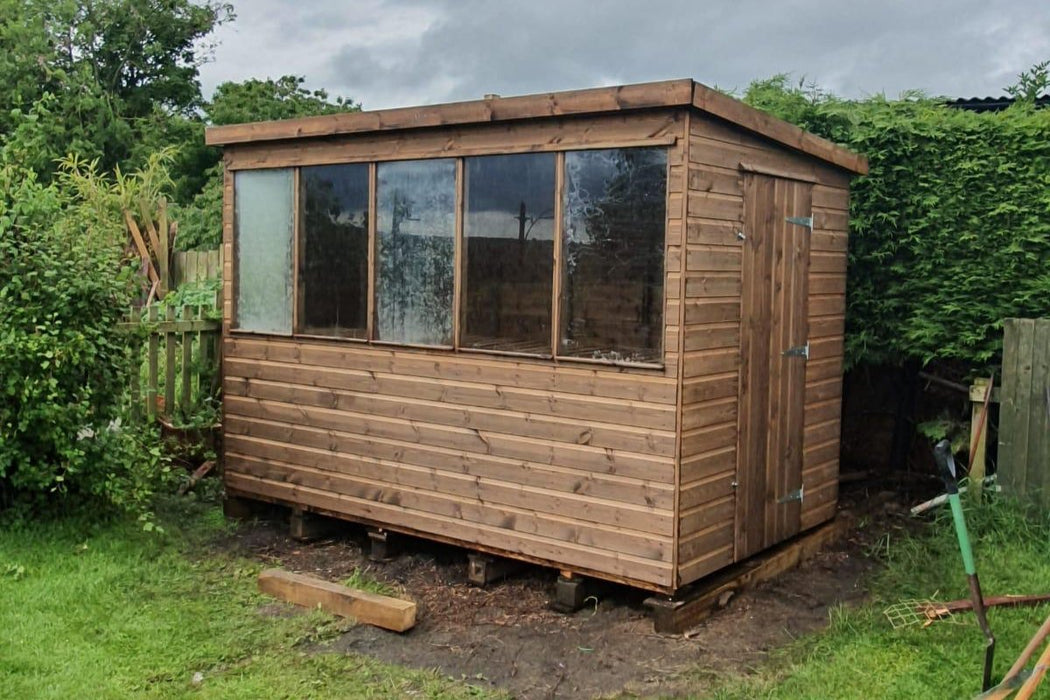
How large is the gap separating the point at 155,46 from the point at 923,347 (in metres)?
24.8

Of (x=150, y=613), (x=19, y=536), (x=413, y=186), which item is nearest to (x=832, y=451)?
(x=413, y=186)

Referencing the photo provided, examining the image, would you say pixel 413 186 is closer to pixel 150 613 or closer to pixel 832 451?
pixel 150 613

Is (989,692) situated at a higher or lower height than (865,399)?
lower

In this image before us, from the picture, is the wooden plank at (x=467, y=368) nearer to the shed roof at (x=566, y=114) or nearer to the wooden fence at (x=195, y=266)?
the shed roof at (x=566, y=114)

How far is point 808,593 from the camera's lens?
5719 mm

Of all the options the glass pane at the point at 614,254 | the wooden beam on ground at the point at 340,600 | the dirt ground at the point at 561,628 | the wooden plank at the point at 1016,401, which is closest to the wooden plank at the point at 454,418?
the glass pane at the point at 614,254

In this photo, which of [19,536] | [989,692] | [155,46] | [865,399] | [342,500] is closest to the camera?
[989,692]

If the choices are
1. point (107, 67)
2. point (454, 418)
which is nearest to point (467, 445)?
point (454, 418)

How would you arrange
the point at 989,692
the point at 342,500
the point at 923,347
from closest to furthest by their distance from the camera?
the point at 989,692
the point at 342,500
the point at 923,347

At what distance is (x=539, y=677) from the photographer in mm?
4656

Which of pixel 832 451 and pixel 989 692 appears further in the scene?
pixel 832 451

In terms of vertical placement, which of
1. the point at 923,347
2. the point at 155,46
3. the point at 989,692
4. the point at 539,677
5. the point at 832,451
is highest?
the point at 155,46

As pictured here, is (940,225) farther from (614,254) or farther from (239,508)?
(239,508)

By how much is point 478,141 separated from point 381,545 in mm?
2564
